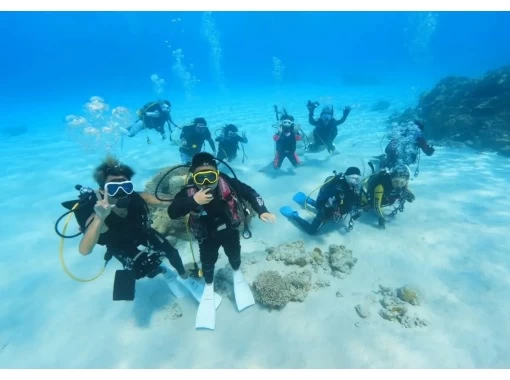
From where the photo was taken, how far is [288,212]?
735cm

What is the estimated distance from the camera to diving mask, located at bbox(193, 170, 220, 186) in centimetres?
334

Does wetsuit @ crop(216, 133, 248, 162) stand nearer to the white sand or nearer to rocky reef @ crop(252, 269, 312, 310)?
the white sand

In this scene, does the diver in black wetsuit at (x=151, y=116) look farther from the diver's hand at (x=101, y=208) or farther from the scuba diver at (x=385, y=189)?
the diver's hand at (x=101, y=208)

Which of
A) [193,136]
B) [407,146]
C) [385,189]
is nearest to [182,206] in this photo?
[385,189]

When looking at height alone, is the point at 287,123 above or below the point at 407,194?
above

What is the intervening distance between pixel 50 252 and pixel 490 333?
936 cm

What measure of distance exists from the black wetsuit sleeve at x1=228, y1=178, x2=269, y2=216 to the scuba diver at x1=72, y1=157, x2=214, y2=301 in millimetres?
1338

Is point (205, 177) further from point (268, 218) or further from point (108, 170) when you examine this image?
point (108, 170)

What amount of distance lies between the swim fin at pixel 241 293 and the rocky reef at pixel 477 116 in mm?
12230

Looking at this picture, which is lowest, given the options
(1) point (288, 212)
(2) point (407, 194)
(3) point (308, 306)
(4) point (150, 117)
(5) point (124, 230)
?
(3) point (308, 306)

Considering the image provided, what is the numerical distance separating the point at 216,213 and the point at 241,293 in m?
1.83

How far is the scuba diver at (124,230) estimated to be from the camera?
3303 millimetres
